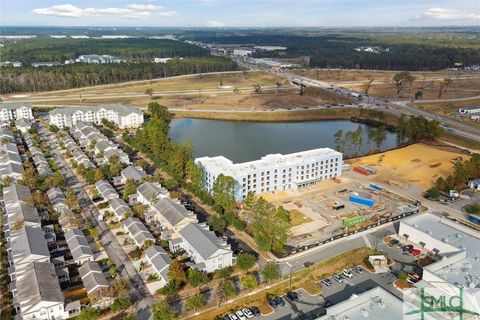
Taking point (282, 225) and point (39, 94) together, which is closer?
point (282, 225)

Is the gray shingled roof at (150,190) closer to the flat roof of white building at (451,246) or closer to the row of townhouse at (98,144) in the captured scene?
the row of townhouse at (98,144)

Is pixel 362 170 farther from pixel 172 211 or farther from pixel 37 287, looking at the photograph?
pixel 37 287

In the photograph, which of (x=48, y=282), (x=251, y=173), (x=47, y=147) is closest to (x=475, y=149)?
(x=251, y=173)

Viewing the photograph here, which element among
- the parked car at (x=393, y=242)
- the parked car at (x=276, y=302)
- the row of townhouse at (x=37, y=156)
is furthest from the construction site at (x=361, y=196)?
the row of townhouse at (x=37, y=156)

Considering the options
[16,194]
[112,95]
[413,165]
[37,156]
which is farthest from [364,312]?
[112,95]

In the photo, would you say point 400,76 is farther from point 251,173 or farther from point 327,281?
point 327,281

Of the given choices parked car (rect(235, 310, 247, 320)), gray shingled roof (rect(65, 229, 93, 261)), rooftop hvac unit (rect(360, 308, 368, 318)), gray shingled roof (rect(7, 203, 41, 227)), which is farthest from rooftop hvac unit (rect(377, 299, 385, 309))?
gray shingled roof (rect(7, 203, 41, 227))

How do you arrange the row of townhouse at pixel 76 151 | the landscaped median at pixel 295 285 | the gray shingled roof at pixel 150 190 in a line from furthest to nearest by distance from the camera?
the row of townhouse at pixel 76 151 < the gray shingled roof at pixel 150 190 < the landscaped median at pixel 295 285
